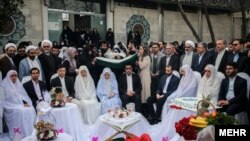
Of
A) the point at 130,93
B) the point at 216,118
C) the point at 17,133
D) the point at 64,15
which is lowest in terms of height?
the point at 17,133

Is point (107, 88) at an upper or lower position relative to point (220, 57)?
lower

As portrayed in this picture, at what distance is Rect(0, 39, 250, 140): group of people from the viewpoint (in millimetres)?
6691

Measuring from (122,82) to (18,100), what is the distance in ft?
8.36

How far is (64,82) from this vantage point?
775 centimetres

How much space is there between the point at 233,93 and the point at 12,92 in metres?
4.22

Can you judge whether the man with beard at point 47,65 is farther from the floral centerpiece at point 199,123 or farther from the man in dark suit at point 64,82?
the floral centerpiece at point 199,123

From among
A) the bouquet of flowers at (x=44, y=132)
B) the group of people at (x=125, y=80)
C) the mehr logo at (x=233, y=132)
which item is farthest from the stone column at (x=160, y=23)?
the mehr logo at (x=233, y=132)

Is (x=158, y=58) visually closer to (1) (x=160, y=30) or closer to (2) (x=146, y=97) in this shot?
(2) (x=146, y=97)

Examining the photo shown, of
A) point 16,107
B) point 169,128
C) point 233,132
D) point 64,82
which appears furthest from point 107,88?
point 233,132

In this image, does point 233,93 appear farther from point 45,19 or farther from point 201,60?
point 45,19

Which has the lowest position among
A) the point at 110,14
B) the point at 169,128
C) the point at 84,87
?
the point at 169,128

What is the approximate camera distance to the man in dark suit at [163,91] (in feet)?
25.5

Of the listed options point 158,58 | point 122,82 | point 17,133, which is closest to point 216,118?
point 17,133

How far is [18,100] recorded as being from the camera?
22.5 ft
